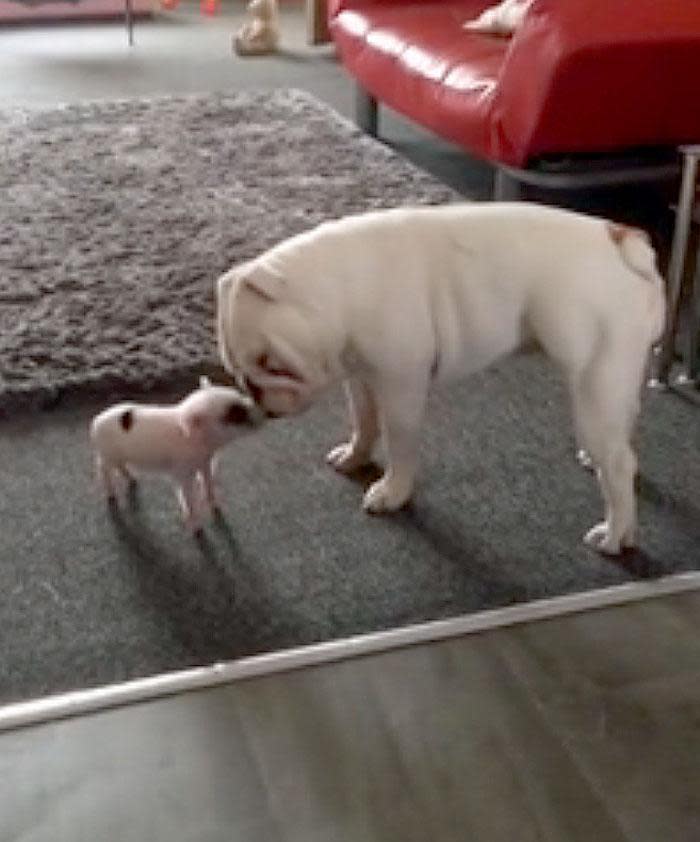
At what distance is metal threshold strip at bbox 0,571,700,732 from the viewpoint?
4.99 feet

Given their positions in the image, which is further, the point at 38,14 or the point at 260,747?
the point at 38,14

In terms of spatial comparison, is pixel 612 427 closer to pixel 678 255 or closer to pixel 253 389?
pixel 253 389

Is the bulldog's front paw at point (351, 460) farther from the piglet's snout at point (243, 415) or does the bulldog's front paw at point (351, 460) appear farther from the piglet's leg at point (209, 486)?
the piglet's snout at point (243, 415)

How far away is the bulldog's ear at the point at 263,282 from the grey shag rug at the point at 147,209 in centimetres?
70

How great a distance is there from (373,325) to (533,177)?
1078mm

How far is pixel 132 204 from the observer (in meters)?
Result: 3.08

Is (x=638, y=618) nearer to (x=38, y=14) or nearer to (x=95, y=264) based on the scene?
(x=95, y=264)

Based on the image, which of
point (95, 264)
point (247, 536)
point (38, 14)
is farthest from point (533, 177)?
point (38, 14)

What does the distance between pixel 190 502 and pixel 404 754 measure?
54 cm

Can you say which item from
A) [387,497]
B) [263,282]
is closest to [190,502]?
[387,497]

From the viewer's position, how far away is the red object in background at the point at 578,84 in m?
2.43

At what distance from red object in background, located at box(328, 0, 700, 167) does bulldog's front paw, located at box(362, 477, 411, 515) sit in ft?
3.18

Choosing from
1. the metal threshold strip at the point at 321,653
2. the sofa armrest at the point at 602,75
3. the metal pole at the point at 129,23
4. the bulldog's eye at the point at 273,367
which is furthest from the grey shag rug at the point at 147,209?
the metal pole at the point at 129,23

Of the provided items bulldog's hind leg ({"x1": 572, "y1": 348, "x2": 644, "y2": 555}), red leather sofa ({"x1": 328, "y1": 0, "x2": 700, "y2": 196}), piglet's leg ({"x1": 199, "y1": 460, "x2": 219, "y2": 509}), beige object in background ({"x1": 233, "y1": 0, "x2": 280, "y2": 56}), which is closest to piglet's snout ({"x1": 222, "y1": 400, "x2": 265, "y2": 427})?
piglet's leg ({"x1": 199, "y1": 460, "x2": 219, "y2": 509})
